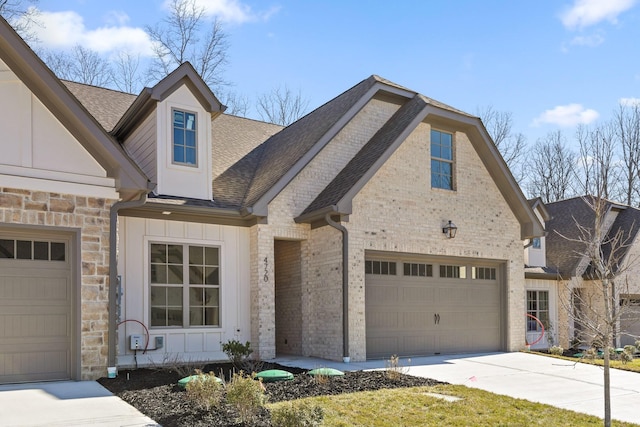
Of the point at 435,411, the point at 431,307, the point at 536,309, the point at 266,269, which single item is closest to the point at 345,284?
the point at 266,269

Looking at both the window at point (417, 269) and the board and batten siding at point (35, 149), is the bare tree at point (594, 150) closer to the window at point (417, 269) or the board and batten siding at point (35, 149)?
the window at point (417, 269)

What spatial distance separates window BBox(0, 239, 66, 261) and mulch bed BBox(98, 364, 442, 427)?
86.9 inches

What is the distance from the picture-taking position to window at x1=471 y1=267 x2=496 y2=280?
16.1 meters

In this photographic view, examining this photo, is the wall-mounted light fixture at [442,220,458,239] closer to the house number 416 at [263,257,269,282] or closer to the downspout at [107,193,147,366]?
the house number 416 at [263,257,269,282]

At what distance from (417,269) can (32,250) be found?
337 inches

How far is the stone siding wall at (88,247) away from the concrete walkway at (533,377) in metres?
3.90

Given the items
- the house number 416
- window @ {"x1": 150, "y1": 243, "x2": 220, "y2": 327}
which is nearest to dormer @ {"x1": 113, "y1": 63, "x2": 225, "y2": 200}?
window @ {"x1": 150, "y1": 243, "x2": 220, "y2": 327}

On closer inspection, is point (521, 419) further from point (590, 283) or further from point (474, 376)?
point (590, 283)

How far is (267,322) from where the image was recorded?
530 inches

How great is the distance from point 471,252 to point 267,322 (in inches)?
219

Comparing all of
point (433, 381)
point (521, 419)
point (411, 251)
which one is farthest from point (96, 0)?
point (521, 419)

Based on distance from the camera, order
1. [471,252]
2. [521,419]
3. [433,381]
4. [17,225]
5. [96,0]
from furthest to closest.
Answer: [96,0]
[471,252]
[433,381]
[17,225]
[521,419]

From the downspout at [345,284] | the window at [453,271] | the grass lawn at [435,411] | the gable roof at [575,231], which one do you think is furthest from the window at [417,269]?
the gable roof at [575,231]

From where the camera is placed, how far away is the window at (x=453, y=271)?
1544cm
